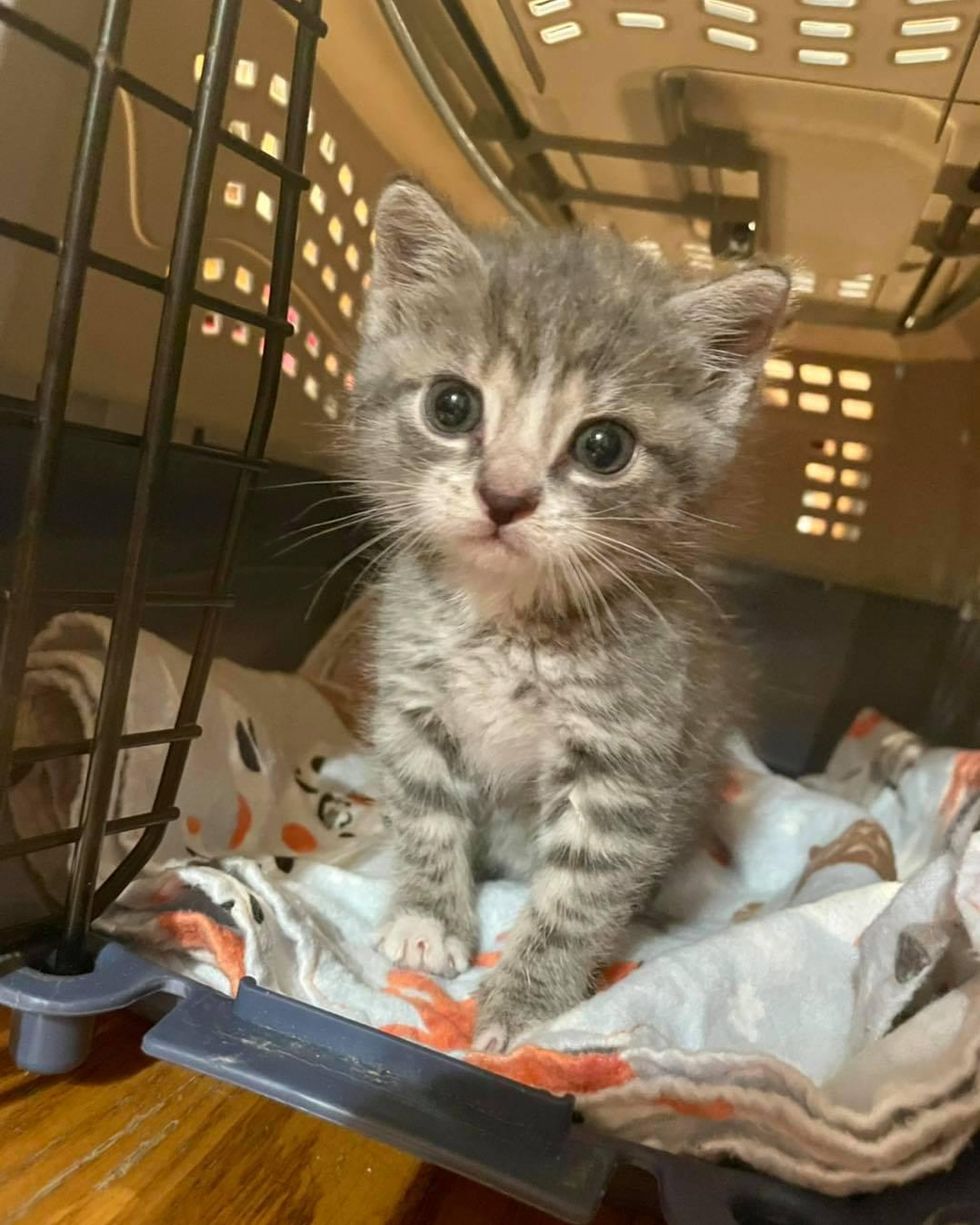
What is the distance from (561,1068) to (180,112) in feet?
2.39

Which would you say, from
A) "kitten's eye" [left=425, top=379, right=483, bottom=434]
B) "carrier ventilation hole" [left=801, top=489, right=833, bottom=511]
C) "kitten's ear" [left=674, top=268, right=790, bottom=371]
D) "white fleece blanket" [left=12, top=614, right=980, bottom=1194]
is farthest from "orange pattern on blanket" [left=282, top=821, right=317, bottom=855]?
"carrier ventilation hole" [left=801, top=489, right=833, bottom=511]

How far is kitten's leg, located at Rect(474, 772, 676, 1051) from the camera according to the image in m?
0.88

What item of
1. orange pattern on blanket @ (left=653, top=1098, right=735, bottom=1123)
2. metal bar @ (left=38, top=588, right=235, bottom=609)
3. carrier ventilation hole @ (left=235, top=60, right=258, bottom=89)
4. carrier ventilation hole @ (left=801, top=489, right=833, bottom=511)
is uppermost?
carrier ventilation hole @ (left=235, top=60, right=258, bottom=89)

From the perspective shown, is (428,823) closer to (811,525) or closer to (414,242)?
(414,242)

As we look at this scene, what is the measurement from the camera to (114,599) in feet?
2.54

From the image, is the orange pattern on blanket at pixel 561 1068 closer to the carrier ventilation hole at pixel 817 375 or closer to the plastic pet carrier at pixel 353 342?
the plastic pet carrier at pixel 353 342

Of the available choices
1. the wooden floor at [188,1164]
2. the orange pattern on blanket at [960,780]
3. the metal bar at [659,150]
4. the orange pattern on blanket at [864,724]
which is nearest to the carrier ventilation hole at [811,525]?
the orange pattern on blanket at [864,724]

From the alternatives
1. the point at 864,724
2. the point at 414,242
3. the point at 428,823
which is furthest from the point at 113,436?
the point at 864,724

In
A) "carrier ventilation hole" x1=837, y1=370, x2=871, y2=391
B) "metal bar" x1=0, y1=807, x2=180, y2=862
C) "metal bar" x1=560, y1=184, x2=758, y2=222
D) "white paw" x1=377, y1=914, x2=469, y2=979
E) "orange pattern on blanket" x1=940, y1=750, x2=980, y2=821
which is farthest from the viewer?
"carrier ventilation hole" x1=837, y1=370, x2=871, y2=391

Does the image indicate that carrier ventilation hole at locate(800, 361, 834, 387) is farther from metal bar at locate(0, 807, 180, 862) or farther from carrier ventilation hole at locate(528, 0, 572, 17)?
metal bar at locate(0, 807, 180, 862)

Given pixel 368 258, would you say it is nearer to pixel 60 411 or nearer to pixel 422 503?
pixel 422 503

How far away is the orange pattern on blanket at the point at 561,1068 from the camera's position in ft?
2.26

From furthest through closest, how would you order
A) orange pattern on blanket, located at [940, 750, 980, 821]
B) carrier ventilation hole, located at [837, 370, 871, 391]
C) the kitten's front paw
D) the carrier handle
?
carrier ventilation hole, located at [837, 370, 871, 391], orange pattern on blanket, located at [940, 750, 980, 821], the kitten's front paw, the carrier handle

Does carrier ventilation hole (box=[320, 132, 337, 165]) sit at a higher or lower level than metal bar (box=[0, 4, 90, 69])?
higher
